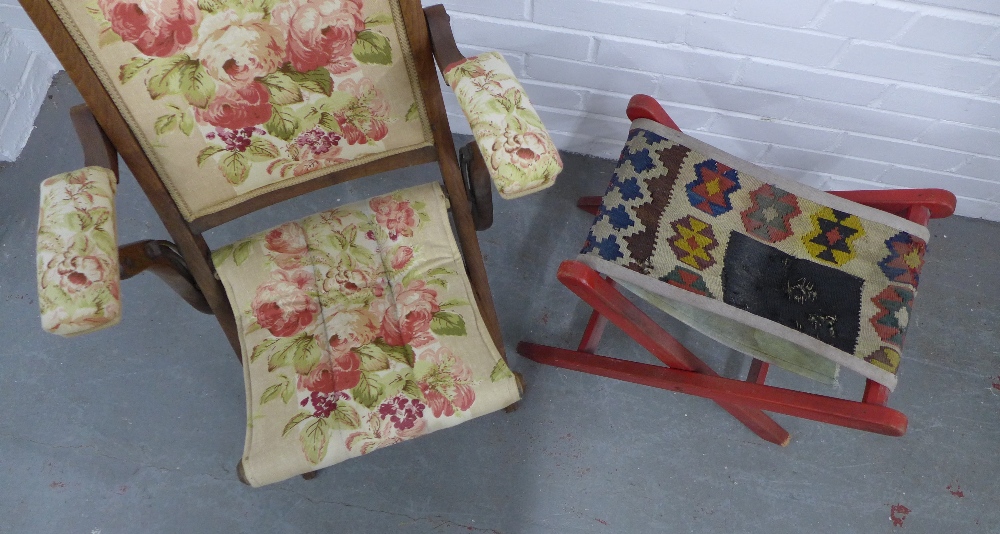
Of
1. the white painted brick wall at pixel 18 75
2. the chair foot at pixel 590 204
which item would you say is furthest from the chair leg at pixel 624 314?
the white painted brick wall at pixel 18 75

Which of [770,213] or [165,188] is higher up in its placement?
[165,188]

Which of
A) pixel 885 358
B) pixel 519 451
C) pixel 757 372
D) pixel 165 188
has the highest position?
pixel 165 188

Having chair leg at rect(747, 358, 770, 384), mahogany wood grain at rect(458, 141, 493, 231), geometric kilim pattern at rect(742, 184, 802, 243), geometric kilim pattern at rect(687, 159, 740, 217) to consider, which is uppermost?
mahogany wood grain at rect(458, 141, 493, 231)

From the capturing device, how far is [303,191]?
1.04 metres

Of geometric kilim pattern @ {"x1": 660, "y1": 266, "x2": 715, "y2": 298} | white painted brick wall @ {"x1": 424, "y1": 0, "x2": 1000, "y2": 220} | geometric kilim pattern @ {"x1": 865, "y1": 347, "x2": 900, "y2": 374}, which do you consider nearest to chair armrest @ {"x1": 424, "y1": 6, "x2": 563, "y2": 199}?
geometric kilim pattern @ {"x1": 660, "y1": 266, "x2": 715, "y2": 298}

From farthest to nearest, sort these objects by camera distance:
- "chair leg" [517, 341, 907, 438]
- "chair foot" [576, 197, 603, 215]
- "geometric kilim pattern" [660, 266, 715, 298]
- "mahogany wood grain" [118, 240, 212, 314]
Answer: "chair foot" [576, 197, 603, 215]
"geometric kilim pattern" [660, 266, 715, 298]
"chair leg" [517, 341, 907, 438]
"mahogany wood grain" [118, 240, 212, 314]

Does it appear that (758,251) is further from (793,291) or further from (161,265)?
(161,265)

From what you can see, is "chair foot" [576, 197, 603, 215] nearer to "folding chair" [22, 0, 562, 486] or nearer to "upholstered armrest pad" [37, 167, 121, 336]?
"folding chair" [22, 0, 562, 486]

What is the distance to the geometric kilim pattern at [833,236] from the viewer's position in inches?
45.8

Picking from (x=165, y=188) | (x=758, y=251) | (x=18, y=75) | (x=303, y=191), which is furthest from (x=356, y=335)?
(x=18, y=75)

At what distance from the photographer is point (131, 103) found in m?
0.85

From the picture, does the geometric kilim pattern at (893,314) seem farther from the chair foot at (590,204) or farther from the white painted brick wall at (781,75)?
the chair foot at (590,204)

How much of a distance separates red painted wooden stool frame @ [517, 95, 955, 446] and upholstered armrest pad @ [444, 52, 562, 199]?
0.29m

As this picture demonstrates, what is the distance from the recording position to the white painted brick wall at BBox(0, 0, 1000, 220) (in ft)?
3.93
